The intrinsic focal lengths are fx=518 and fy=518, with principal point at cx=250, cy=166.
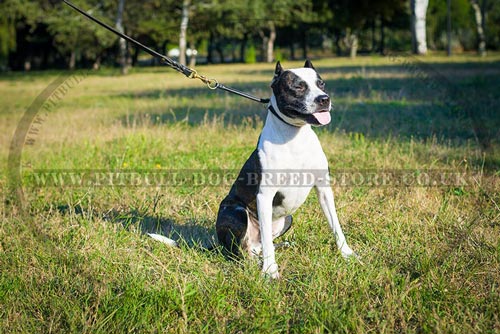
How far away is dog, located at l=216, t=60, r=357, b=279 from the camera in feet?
9.87

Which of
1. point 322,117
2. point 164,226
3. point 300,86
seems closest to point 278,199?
A: point 322,117

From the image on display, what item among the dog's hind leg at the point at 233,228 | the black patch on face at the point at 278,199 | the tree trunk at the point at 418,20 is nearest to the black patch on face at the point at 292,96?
the black patch on face at the point at 278,199

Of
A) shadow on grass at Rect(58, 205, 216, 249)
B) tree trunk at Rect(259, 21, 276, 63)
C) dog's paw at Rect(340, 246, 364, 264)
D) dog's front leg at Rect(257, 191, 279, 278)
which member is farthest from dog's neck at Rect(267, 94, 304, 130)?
tree trunk at Rect(259, 21, 276, 63)

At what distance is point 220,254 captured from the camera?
3.35 metres

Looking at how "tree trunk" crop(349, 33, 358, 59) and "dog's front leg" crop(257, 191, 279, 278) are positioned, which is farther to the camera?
"tree trunk" crop(349, 33, 358, 59)

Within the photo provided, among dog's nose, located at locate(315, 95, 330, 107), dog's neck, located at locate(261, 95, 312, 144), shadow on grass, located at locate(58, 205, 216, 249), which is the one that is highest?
dog's nose, located at locate(315, 95, 330, 107)

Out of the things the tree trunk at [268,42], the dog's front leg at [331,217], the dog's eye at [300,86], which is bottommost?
the dog's front leg at [331,217]

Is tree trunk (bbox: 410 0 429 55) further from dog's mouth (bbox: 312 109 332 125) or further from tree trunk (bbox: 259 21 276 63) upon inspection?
dog's mouth (bbox: 312 109 332 125)

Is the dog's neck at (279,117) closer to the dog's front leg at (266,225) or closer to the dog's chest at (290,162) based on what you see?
the dog's chest at (290,162)

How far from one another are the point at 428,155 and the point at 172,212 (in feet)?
9.50

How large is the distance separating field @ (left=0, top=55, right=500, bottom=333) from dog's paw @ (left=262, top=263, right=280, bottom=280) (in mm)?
54

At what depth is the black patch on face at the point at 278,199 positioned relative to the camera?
10.4 feet

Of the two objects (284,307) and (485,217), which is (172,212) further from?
(485,217)

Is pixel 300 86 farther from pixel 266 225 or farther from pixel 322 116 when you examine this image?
pixel 266 225
